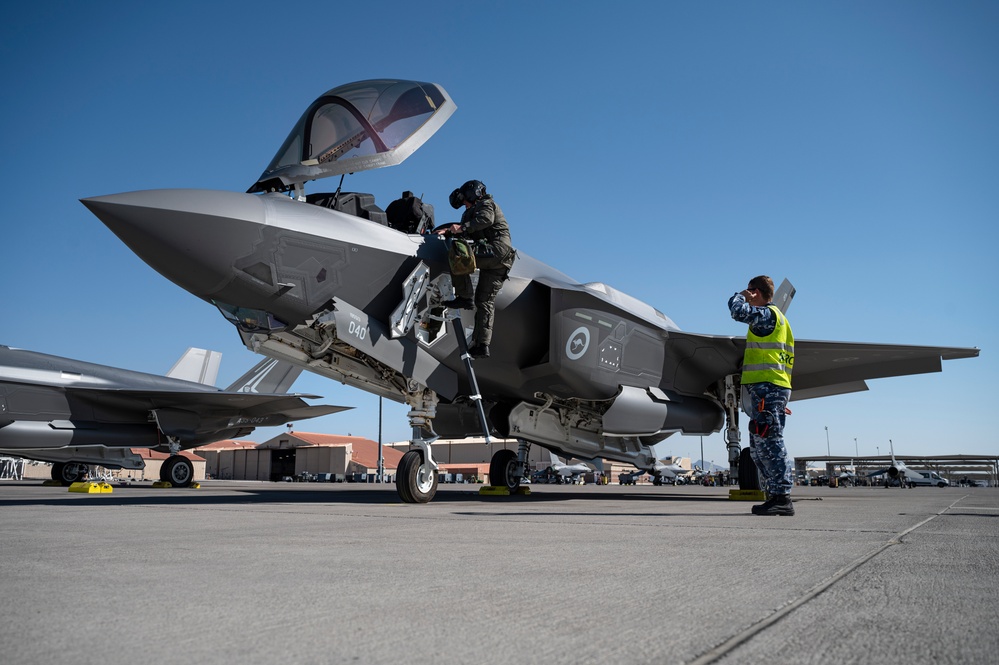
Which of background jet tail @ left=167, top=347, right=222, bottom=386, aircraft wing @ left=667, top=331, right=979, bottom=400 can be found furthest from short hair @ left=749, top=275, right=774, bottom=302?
background jet tail @ left=167, top=347, right=222, bottom=386

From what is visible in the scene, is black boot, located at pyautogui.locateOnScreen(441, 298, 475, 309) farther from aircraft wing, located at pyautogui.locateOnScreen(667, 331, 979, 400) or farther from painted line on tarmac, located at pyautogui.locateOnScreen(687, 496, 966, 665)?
painted line on tarmac, located at pyautogui.locateOnScreen(687, 496, 966, 665)

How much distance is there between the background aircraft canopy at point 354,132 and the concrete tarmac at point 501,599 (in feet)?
15.1

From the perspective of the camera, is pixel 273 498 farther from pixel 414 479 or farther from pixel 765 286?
pixel 765 286

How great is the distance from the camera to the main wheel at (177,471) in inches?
714

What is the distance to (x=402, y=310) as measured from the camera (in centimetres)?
694

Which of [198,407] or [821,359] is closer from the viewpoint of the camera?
[821,359]

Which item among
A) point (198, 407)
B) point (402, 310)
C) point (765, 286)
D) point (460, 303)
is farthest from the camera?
point (198, 407)

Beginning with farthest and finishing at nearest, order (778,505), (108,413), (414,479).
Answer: (108,413), (414,479), (778,505)

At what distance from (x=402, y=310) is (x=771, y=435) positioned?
3818mm

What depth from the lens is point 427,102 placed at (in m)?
7.35

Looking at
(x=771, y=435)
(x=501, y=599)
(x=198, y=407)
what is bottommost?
(x=501, y=599)

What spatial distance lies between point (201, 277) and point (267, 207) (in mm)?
882

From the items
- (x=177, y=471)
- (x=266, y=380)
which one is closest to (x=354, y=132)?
(x=177, y=471)

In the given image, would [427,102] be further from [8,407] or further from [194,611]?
[8,407]
